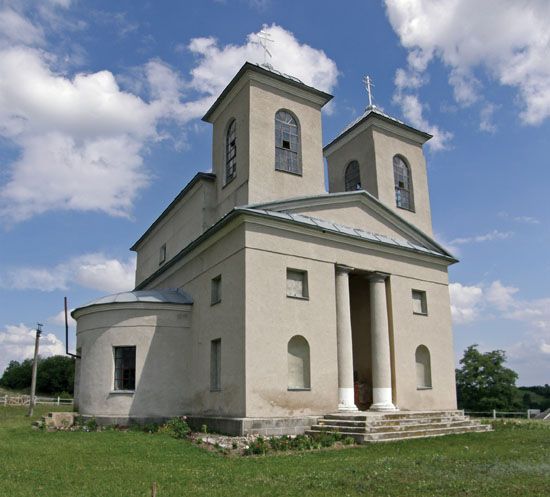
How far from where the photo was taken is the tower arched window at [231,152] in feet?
72.5

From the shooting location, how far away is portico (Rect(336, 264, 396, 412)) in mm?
18891

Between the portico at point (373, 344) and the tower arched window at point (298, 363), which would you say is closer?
the tower arched window at point (298, 363)

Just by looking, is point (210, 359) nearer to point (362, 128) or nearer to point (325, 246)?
point (325, 246)

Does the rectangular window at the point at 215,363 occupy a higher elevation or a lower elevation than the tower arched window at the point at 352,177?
lower

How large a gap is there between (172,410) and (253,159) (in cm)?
975

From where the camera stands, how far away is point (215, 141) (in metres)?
23.9

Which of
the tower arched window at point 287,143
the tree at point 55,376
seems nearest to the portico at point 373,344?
the tower arched window at point 287,143

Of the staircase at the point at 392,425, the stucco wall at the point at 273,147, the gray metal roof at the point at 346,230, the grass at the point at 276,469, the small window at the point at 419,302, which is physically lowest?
the grass at the point at 276,469

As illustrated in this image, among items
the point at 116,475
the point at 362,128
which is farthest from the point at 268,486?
the point at 362,128

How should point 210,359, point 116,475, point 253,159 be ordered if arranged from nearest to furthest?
1. point 116,475
2. point 210,359
3. point 253,159

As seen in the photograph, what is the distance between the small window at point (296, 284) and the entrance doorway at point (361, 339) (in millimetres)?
3425

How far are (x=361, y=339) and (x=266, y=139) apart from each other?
909 centimetres

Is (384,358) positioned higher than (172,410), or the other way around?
(384,358)

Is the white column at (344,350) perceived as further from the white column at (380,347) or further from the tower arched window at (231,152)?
the tower arched window at (231,152)
